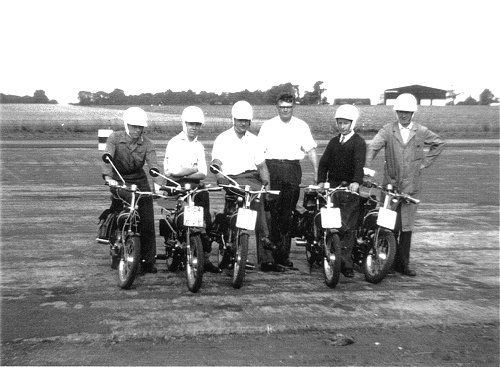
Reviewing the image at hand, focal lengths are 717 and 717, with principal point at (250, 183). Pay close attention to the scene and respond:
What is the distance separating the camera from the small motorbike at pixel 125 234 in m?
7.53

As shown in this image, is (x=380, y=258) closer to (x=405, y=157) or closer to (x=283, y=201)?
(x=405, y=157)

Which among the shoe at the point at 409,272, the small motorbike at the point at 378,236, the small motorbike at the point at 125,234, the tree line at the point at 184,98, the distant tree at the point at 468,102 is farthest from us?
the distant tree at the point at 468,102

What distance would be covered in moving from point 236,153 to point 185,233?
3.72 ft

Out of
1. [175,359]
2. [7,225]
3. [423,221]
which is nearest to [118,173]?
[175,359]

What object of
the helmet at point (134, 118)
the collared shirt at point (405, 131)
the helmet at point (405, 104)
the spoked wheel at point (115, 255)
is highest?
the helmet at point (405, 104)

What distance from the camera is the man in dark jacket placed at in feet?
28.1

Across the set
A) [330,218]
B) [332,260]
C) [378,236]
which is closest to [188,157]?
[330,218]

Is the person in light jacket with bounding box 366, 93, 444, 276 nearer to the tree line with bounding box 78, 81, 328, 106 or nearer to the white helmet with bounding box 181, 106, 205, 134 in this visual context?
the white helmet with bounding box 181, 106, 205, 134

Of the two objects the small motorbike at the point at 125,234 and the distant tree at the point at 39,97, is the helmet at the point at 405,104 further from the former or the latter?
the distant tree at the point at 39,97

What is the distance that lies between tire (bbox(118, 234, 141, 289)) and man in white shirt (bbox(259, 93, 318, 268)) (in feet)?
6.54

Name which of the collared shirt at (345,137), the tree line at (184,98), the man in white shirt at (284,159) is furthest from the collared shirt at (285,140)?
the tree line at (184,98)

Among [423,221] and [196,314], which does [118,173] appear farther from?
[423,221]

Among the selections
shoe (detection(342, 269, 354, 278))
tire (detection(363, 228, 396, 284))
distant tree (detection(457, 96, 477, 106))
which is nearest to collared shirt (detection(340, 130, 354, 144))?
tire (detection(363, 228, 396, 284))

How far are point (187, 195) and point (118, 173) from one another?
0.81 meters
